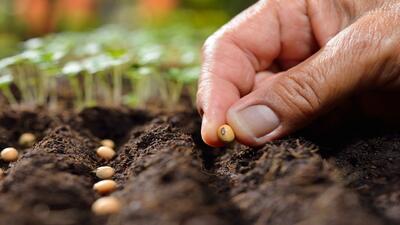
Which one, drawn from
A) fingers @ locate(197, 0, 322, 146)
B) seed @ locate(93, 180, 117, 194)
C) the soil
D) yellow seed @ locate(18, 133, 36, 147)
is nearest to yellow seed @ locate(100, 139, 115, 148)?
the soil

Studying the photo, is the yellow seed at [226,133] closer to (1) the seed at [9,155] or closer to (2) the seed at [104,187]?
(2) the seed at [104,187]

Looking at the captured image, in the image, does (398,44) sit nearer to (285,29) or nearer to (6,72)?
(285,29)

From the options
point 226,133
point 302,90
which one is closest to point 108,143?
point 226,133

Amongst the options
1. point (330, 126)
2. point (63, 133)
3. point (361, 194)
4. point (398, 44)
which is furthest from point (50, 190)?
point (330, 126)

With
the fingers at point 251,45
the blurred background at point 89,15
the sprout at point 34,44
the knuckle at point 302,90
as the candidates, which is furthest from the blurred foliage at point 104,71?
the blurred background at point 89,15

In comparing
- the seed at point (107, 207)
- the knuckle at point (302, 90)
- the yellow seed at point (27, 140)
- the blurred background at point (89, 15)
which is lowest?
the seed at point (107, 207)

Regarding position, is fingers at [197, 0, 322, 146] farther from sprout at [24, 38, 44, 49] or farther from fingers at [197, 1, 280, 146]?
sprout at [24, 38, 44, 49]

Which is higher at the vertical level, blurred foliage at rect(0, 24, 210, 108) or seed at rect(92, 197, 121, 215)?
blurred foliage at rect(0, 24, 210, 108)
